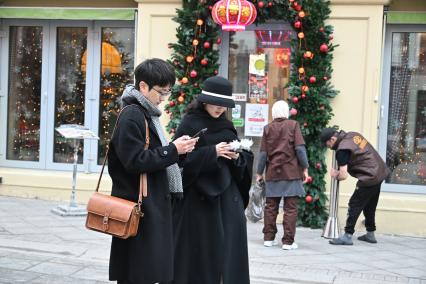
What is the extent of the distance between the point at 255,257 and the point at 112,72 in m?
4.61

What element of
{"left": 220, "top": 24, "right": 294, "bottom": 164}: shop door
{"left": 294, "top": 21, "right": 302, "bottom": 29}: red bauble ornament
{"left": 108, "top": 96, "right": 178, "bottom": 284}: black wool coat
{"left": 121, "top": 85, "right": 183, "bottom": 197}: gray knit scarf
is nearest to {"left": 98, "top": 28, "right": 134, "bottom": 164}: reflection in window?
{"left": 220, "top": 24, "right": 294, "bottom": 164}: shop door

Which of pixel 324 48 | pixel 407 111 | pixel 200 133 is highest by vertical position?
pixel 324 48

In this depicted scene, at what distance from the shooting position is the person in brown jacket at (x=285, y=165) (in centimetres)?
810

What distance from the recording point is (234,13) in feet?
29.1

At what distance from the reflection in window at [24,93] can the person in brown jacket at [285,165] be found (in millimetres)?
4856

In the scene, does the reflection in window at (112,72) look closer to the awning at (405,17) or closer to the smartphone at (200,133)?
the awning at (405,17)

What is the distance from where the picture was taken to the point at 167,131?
1000 centimetres

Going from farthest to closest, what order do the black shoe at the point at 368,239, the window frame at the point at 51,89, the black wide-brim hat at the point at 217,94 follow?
the window frame at the point at 51,89, the black shoe at the point at 368,239, the black wide-brim hat at the point at 217,94

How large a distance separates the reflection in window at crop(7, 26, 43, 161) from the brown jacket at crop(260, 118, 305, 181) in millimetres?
4910

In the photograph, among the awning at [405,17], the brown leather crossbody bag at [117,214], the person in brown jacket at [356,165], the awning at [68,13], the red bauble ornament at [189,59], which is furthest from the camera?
the awning at [68,13]

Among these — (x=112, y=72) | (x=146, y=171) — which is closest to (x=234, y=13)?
(x=112, y=72)

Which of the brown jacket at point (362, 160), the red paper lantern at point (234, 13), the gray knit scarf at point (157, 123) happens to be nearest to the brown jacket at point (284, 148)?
the brown jacket at point (362, 160)

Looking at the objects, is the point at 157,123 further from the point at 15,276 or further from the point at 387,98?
the point at 387,98

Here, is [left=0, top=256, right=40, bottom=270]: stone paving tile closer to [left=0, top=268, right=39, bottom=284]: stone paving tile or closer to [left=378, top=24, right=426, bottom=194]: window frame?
[left=0, top=268, right=39, bottom=284]: stone paving tile
